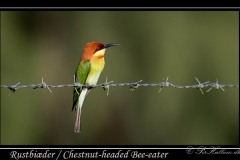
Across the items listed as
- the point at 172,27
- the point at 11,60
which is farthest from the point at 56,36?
the point at 172,27

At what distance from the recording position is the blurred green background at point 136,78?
41.2ft

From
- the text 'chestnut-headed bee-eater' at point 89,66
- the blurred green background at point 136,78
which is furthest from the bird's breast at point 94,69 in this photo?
the blurred green background at point 136,78

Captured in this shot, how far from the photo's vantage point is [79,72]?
762cm

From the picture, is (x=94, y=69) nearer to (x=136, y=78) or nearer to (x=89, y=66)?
(x=89, y=66)

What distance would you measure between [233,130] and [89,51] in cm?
591

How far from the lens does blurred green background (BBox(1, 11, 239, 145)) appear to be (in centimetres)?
1257

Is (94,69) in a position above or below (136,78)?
above

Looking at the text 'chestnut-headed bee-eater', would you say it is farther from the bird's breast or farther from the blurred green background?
the blurred green background

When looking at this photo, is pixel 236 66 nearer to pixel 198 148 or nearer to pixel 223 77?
pixel 223 77

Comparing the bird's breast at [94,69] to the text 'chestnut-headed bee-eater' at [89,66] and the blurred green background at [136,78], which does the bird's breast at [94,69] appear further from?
the blurred green background at [136,78]

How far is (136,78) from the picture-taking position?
12.9 meters

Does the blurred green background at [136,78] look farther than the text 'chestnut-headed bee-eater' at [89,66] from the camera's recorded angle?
Yes

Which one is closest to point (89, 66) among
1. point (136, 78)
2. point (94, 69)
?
point (94, 69)

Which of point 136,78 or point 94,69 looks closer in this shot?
point 94,69
